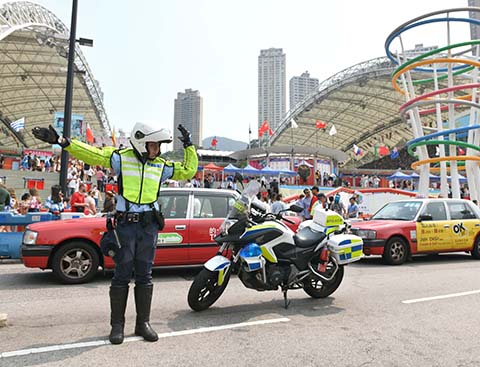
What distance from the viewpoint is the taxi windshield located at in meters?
9.05

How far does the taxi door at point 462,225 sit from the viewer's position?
9039 millimetres

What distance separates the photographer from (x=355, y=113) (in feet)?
168

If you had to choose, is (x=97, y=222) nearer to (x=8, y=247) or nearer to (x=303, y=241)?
(x=8, y=247)

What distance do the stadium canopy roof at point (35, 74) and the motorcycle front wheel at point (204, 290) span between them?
71.7 ft

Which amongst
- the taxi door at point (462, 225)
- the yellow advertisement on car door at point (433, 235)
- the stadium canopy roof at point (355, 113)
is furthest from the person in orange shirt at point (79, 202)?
the stadium canopy roof at point (355, 113)

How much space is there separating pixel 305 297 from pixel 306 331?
1.43 metres

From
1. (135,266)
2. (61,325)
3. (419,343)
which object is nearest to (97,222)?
(61,325)

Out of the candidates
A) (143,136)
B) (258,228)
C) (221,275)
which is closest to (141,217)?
(143,136)

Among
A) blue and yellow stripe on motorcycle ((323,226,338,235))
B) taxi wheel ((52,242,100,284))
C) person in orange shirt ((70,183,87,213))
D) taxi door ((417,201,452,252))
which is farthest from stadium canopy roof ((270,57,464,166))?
taxi wheel ((52,242,100,284))

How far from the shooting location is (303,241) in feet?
16.1

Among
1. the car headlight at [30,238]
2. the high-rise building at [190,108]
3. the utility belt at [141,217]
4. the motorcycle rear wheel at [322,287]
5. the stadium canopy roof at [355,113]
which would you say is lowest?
the motorcycle rear wheel at [322,287]

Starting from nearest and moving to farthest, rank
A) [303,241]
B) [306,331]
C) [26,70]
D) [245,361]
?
[245,361]
[306,331]
[303,241]
[26,70]

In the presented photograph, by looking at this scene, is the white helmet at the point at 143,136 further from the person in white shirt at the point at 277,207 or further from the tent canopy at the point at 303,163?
the tent canopy at the point at 303,163

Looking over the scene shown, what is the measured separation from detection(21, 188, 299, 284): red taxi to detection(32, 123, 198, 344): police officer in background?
2.61 m
